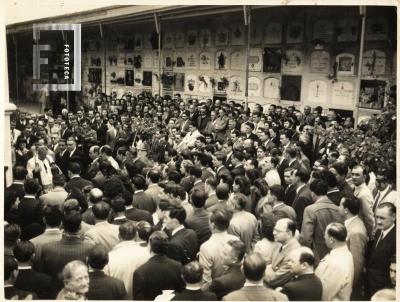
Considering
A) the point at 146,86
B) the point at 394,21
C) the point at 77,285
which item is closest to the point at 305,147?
the point at 394,21

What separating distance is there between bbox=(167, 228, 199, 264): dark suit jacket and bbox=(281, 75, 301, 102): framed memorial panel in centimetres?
215

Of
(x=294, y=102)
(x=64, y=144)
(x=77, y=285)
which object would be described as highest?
(x=294, y=102)

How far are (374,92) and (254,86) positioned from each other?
4.88 ft

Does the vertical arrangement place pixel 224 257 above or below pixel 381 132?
below

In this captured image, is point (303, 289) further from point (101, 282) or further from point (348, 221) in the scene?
point (101, 282)

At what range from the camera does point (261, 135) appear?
11.7 ft

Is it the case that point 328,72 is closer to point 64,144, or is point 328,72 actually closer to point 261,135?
point 261,135

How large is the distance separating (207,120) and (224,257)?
2117 millimetres

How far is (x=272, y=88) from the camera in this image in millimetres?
4094

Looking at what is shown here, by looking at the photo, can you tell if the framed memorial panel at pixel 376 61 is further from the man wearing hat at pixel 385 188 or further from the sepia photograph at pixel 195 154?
the man wearing hat at pixel 385 188

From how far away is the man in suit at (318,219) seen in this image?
248 cm

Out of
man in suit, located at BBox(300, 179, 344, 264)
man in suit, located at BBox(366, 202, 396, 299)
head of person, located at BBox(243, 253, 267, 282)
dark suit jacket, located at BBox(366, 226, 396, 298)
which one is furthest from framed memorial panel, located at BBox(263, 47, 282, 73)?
head of person, located at BBox(243, 253, 267, 282)

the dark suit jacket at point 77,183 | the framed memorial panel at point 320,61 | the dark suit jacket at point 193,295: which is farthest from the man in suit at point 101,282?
the framed memorial panel at point 320,61

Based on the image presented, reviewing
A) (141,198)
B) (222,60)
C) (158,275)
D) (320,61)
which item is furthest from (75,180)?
(320,61)
